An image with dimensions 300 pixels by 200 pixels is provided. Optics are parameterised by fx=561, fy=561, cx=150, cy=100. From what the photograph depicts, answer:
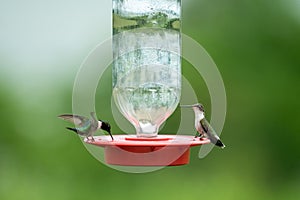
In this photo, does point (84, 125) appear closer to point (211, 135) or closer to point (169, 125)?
point (211, 135)

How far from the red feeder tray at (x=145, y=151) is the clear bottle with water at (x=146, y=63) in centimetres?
24

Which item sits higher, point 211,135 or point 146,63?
point 146,63

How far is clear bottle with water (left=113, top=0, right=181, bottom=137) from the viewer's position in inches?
76.8

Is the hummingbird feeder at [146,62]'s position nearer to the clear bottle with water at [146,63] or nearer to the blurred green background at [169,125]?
the clear bottle with water at [146,63]

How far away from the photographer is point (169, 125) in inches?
162

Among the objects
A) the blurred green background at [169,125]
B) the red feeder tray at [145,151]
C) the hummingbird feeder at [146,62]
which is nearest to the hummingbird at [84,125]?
the red feeder tray at [145,151]

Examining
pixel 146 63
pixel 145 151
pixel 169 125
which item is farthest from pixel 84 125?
→ pixel 169 125

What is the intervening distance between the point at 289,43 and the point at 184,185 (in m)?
1.54

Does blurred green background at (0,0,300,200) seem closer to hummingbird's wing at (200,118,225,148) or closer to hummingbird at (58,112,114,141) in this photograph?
hummingbird's wing at (200,118,225,148)

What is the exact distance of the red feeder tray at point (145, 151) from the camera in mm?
1626

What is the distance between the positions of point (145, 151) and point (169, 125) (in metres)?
2.48

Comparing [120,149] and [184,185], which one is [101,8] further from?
[120,149]

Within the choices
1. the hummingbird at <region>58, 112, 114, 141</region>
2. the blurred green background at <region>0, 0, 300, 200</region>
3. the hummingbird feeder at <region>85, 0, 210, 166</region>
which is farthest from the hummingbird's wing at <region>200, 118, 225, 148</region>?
the blurred green background at <region>0, 0, 300, 200</region>

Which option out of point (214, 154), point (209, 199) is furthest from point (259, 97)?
point (209, 199)
